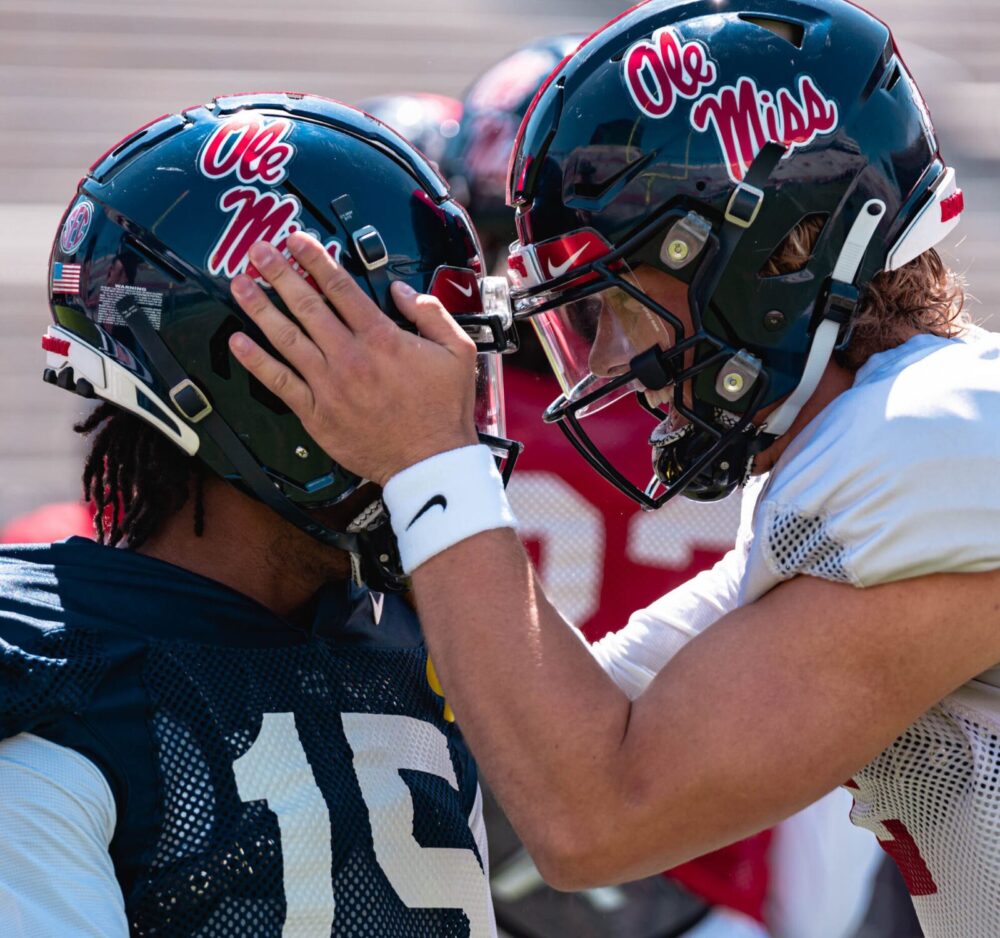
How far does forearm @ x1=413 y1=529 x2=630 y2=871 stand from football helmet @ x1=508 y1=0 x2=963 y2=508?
1.41 feet

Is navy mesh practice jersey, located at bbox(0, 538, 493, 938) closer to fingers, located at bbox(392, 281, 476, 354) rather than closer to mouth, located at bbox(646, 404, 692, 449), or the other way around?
fingers, located at bbox(392, 281, 476, 354)

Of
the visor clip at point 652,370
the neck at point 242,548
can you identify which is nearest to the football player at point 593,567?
the visor clip at point 652,370

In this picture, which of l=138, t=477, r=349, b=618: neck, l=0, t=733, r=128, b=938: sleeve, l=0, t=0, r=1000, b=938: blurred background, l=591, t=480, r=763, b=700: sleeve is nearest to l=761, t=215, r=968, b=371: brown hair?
l=591, t=480, r=763, b=700: sleeve

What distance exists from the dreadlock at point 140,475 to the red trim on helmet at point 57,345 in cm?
9

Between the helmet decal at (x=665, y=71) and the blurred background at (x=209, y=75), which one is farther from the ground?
the helmet decal at (x=665, y=71)

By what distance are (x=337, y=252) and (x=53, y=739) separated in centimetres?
67

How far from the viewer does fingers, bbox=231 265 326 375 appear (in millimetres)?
1732

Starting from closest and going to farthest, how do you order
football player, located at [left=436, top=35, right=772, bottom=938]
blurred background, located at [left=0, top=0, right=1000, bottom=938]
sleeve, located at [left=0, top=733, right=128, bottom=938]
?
sleeve, located at [left=0, top=733, right=128, bottom=938] → football player, located at [left=436, top=35, right=772, bottom=938] → blurred background, located at [left=0, top=0, right=1000, bottom=938]

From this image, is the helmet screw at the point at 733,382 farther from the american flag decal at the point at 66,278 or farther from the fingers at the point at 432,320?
the american flag decal at the point at 66,278

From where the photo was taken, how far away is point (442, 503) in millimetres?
1698

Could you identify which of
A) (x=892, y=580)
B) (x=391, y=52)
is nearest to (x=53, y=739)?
(x=892, y=580)

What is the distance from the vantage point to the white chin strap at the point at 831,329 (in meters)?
1.92

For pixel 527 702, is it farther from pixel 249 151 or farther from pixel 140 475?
pixel 249 151

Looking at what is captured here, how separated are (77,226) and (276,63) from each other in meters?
8.20
